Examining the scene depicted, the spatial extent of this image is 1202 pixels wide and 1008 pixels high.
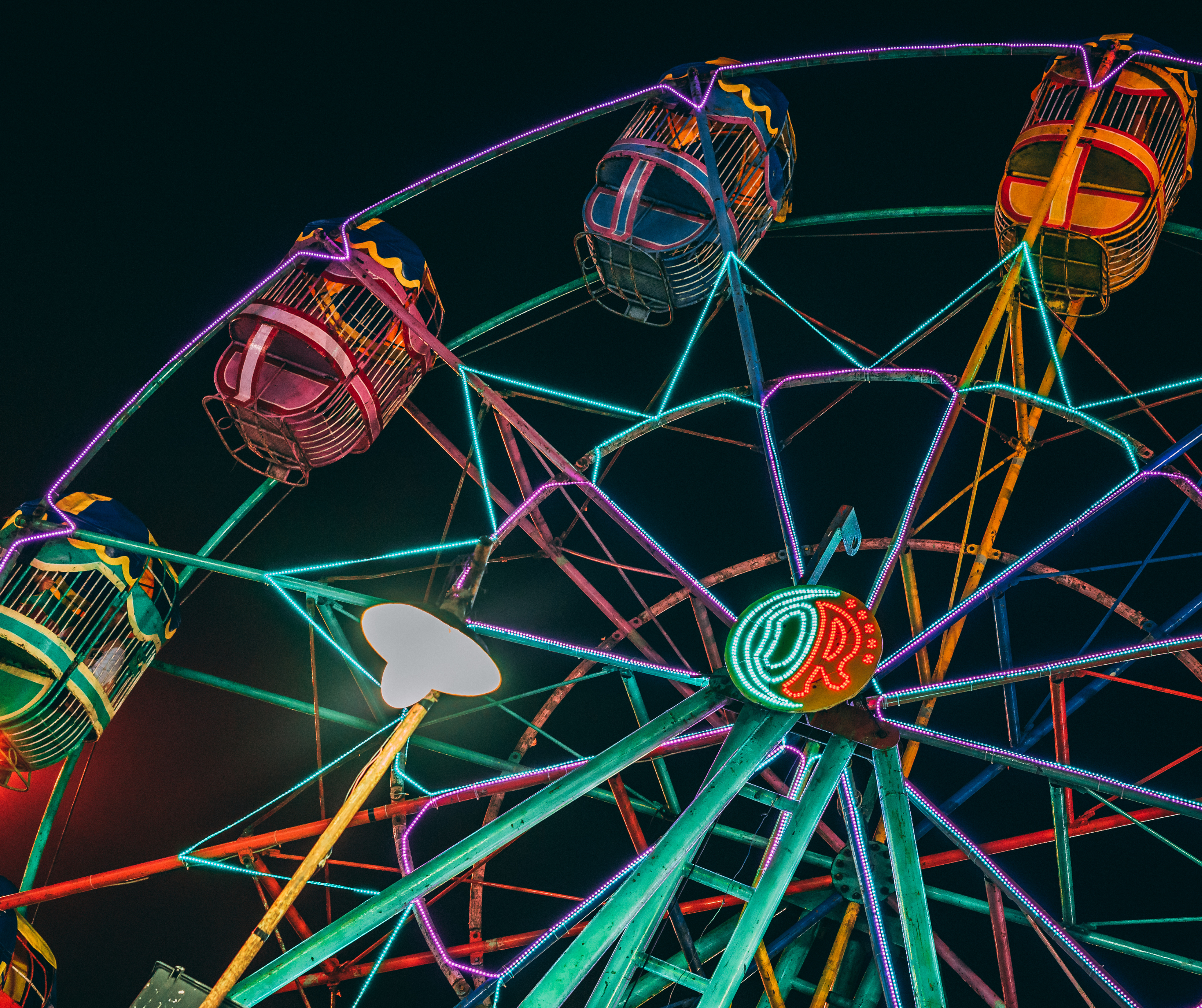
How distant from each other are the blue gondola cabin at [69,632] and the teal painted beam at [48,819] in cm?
56

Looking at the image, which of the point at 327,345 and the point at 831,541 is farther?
the point at 327,345

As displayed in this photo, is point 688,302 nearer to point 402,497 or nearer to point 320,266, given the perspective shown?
point 320,266

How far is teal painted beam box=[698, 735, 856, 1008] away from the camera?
6.76 meters

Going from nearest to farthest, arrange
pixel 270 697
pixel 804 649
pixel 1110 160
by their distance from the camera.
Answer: pixel 804 649 → pixel 1110 160 → pixel 270 697

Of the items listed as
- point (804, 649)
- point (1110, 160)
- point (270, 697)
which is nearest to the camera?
point (804, 649)

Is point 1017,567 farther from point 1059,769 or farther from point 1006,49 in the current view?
point 1006,49

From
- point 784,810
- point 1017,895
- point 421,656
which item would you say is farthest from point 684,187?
point 1017,895

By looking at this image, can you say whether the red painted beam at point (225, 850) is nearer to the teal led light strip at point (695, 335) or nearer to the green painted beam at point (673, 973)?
the green painted beam at point (673, 973)

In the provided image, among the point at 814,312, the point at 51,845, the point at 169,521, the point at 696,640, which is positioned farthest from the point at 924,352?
the point at 51,845

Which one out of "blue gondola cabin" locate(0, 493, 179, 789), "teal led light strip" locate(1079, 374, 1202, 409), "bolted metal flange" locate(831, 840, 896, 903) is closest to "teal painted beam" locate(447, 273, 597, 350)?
"blue gondola cabin" locate(0, 493, 179, 789)

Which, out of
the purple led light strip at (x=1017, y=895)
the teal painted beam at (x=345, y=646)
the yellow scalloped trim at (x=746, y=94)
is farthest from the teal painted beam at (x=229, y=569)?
the yellow scalloped trim at (x=746, y=94)

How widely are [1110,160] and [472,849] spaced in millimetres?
9286

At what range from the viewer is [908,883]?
7227 millimetres

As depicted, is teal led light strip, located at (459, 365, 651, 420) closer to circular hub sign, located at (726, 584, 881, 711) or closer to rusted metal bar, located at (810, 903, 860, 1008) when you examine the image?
circular hub sign, located at (726, 584, 881, 711)
